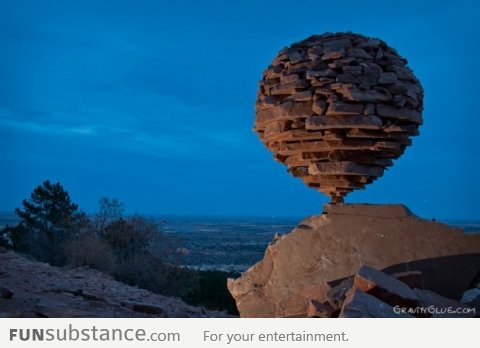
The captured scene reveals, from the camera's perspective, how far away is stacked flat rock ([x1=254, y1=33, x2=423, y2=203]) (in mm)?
4398

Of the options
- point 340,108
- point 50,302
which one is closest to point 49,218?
point 50,302

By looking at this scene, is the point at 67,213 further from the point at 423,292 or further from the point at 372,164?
the point at 423,292

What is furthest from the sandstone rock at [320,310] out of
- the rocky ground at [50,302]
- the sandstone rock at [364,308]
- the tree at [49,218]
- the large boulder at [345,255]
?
the tree at [49,218]

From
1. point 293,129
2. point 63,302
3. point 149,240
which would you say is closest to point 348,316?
point 293,129

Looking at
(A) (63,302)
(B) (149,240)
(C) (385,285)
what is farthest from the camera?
(B) (149,240)

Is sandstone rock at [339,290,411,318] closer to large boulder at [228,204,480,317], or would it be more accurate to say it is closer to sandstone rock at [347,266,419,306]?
sandstone rock at [347,266,419,306]

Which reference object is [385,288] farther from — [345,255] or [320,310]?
[345,255]

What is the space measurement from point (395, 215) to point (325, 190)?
0.95 m

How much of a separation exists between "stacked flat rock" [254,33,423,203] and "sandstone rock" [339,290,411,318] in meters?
1.45

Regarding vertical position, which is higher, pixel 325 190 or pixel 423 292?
pixel 325 190

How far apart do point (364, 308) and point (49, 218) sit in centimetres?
882

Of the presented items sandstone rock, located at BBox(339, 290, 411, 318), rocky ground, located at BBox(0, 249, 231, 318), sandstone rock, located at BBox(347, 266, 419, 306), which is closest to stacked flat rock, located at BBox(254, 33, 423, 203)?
sandstone rock, located at BBox(347, 266, 419, 306)
